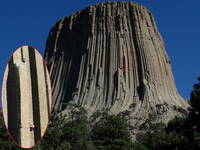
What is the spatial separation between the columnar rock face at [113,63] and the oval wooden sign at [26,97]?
52.1 meters

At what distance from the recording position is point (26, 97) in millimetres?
3270

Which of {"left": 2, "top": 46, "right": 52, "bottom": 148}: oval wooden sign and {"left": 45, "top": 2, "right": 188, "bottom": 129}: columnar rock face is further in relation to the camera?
{"left": 45, "top": 2, "right": 188, "bottom": 129}: columnar rock face

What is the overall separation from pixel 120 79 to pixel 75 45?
1063cm

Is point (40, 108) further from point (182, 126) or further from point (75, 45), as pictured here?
point (75, 45)

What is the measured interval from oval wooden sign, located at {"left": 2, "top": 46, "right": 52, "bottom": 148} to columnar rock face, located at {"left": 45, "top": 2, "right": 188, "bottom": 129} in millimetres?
52066

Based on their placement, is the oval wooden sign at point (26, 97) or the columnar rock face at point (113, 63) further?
the columnar rock face at point (113, 63)

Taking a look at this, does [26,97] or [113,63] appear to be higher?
[113,63]

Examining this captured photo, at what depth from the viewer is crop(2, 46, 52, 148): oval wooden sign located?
3140 mm

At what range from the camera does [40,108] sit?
3363mm

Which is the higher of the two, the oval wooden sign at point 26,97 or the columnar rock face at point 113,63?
the columnar rock face at point 113,63

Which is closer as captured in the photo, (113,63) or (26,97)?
(26,97)

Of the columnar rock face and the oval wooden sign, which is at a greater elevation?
the columnar rock face

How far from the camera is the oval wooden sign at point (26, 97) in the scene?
10.3ft

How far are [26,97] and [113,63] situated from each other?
58.9 m
